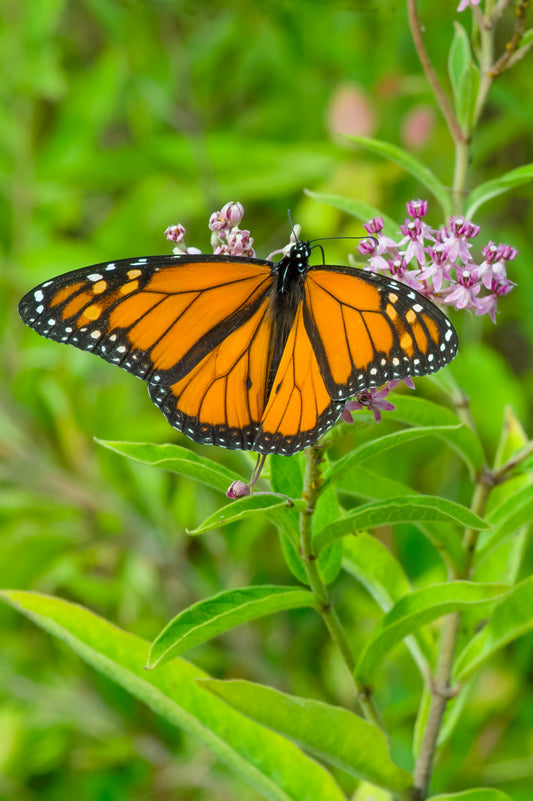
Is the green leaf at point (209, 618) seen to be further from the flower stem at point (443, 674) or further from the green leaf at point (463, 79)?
the green leaf at point (463, 79)

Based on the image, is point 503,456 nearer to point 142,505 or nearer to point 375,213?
point 375,213

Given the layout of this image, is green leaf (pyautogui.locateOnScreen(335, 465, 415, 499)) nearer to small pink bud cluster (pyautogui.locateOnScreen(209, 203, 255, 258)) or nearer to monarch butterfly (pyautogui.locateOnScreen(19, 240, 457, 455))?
monarch butterfly (pyautogui.locateOnScreen(19, 240, 457, 455))

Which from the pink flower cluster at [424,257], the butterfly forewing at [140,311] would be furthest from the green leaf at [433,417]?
the butterfly forewing at [140,311]

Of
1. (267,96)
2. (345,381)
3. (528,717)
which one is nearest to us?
(345,381)

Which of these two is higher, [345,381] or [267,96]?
[267,96]

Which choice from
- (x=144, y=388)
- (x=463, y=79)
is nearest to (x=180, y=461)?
(x=463, y=79)

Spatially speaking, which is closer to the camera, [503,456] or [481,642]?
[481,642]

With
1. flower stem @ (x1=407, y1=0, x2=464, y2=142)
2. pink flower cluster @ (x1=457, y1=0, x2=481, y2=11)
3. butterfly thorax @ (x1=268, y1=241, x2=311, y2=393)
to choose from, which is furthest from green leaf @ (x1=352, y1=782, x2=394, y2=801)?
pink flower cluster @ (x1=457, y1=0, x2=481, y2=11)

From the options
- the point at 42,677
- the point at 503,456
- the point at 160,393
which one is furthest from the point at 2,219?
the point at 503,456

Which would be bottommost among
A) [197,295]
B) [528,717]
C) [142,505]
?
[528,717]
